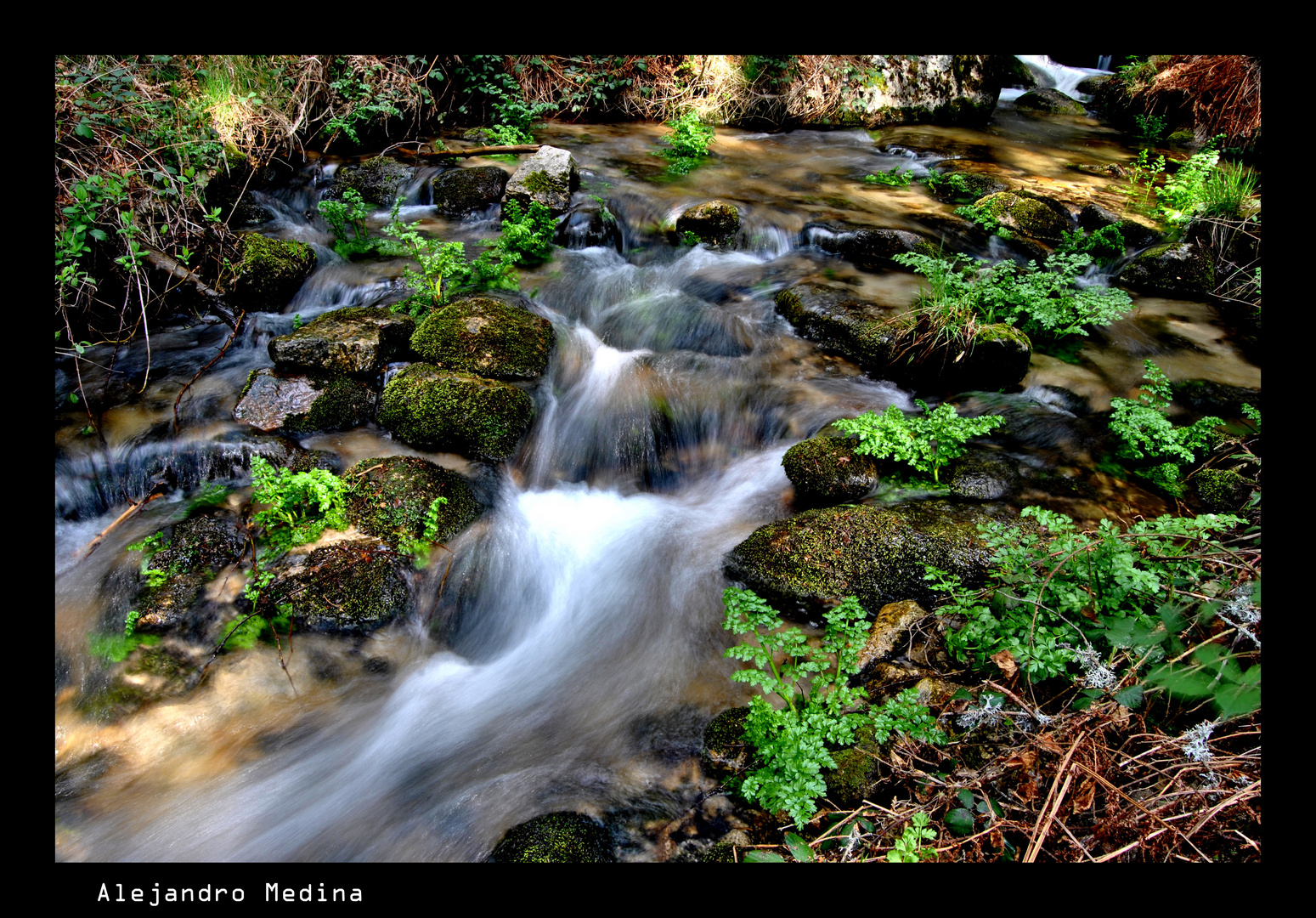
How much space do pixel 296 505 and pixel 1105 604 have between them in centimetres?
443

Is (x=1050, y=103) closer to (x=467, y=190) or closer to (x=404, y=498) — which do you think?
(x=467, y=190)

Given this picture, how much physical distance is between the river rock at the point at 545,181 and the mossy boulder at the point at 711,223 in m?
1.41

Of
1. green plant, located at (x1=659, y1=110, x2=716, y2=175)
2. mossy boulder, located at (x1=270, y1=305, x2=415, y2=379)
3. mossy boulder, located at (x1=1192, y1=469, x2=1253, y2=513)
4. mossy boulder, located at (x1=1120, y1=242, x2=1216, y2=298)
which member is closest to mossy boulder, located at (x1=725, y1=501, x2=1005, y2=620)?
mossy boulder, located at (x1=1192, y1=469, x2=1253, y2=513)

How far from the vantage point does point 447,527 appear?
13.9 feet

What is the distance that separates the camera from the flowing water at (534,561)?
290 cm

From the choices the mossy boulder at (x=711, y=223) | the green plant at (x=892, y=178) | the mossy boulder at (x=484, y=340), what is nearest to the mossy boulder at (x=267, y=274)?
the mossy boulder at (x=484, y=340)

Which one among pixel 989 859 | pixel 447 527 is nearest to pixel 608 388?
pixel 447 527

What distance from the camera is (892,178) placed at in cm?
925

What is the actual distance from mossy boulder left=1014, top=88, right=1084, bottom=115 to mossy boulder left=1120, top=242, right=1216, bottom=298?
828 centimetres

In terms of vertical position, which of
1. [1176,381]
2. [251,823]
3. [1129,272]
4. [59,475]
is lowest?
[251,823]

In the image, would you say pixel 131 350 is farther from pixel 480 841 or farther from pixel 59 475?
pixel 480 841

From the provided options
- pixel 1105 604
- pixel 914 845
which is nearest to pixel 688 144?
pixel 1105 604

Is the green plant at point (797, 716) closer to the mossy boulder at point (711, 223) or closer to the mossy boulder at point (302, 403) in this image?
the mossy boulder at point (302, 403)
